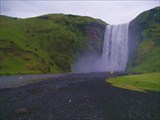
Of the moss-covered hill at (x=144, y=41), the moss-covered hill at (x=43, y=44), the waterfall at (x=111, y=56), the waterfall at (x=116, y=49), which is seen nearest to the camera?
the moss-covered hill at (x=43, y=44)

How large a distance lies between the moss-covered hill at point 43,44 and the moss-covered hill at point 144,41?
24.2 m

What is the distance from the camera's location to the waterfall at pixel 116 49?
580 feet

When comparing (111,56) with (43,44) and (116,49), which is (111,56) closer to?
(116,49)

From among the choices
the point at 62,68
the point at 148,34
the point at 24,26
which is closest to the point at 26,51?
the point at 62,68

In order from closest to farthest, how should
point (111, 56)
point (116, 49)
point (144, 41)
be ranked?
point (144, 41) < point (111, 56) < point (116, 49)

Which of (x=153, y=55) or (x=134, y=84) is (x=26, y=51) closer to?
(x=153, y=55)

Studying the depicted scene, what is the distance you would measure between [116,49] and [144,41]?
66.4 feet

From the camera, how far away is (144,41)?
168 meters

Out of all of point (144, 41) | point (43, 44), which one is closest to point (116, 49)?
point (144, 41)

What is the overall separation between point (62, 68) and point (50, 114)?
121m

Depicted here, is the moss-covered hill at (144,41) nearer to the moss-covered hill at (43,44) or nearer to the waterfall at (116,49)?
the waterfall at (116,49)

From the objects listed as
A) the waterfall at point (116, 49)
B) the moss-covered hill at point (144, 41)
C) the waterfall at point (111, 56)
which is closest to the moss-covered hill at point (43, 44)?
the waterfall at point (111, 56)

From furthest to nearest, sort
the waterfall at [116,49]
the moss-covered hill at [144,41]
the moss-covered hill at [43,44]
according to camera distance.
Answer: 1. the waterfall at [116,49]
2. the moss-covered hill at [144,41]
3. the moss-covered hill at [43,44]

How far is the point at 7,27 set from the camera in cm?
16550
